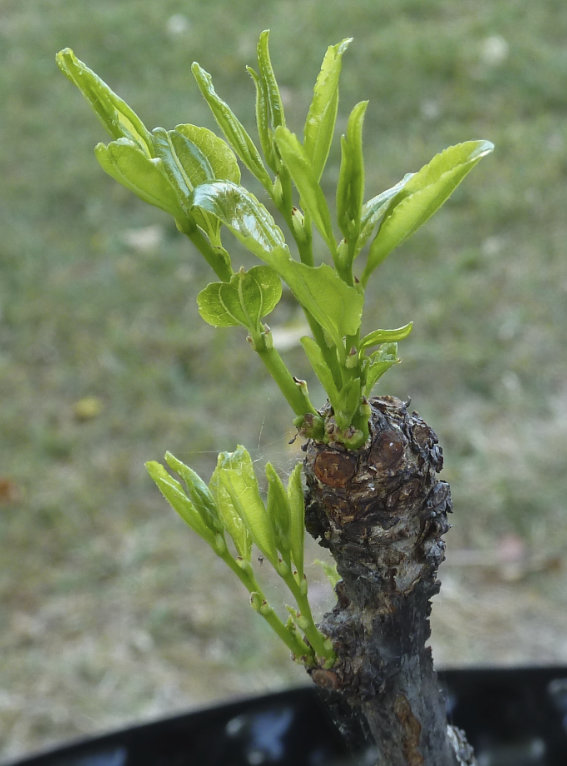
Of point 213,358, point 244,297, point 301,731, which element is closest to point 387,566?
point 244,297

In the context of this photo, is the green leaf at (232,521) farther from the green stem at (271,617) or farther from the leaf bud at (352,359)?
the leaf bud at (352,359)

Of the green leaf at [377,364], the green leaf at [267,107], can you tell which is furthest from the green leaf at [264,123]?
the green leaf at [377,364]

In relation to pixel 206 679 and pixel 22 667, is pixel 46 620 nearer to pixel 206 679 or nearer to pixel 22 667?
pixel 22 667

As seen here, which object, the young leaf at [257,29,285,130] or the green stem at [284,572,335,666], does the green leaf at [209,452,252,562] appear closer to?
the green stem at [284,572,335,666]

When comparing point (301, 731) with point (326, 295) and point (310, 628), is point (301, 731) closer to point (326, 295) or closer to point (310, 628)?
point (310, 628)

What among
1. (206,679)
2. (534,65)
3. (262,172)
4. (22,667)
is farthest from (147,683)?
(534,65)

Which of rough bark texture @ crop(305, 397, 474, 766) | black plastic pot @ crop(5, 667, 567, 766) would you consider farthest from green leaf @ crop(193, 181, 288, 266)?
black plastic pot @ crop(5, 667, 567, 766)
